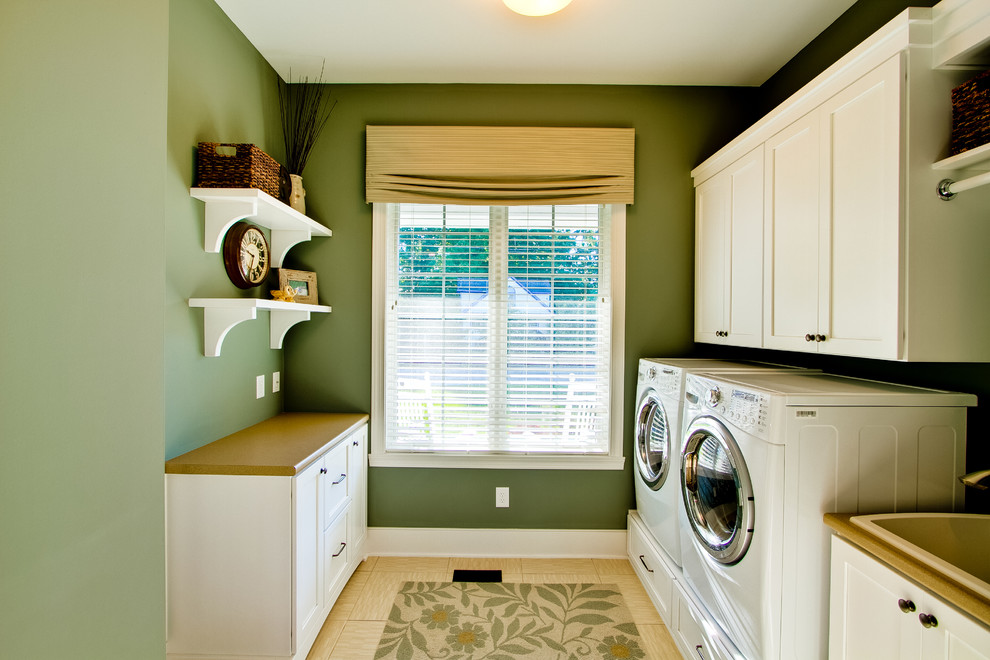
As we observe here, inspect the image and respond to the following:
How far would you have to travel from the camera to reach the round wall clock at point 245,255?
203cm

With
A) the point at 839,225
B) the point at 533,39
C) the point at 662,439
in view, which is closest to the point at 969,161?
the point at 839,225

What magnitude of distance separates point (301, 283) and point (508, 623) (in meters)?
1.98

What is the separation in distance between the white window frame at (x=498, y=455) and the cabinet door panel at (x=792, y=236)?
820 millimetres

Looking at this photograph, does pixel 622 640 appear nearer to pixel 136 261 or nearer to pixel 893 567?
pixel 893 567

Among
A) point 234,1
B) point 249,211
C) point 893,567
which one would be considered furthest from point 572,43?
point 893,567

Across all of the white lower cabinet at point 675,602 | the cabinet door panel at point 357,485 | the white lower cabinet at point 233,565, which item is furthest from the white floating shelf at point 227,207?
the white lower cabinet at point 675,602

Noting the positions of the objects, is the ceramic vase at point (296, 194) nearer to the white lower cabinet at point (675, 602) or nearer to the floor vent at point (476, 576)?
the floor vent at point (476, 576)

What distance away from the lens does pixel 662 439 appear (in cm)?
219

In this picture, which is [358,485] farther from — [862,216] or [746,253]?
[862,216]

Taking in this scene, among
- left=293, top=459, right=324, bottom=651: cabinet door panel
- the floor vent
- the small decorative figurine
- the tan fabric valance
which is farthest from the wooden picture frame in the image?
the floor vent

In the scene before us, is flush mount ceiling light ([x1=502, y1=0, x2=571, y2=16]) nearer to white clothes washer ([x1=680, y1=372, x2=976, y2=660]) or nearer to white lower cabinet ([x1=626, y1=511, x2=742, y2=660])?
white clothes washer ([x1=680, y1=372, x2=976, y2=660])

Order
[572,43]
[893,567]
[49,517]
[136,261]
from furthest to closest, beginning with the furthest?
[572,43], [893,567], [136,261], [49,517]

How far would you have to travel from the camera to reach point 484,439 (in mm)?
2662

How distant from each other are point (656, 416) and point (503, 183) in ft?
4.93
